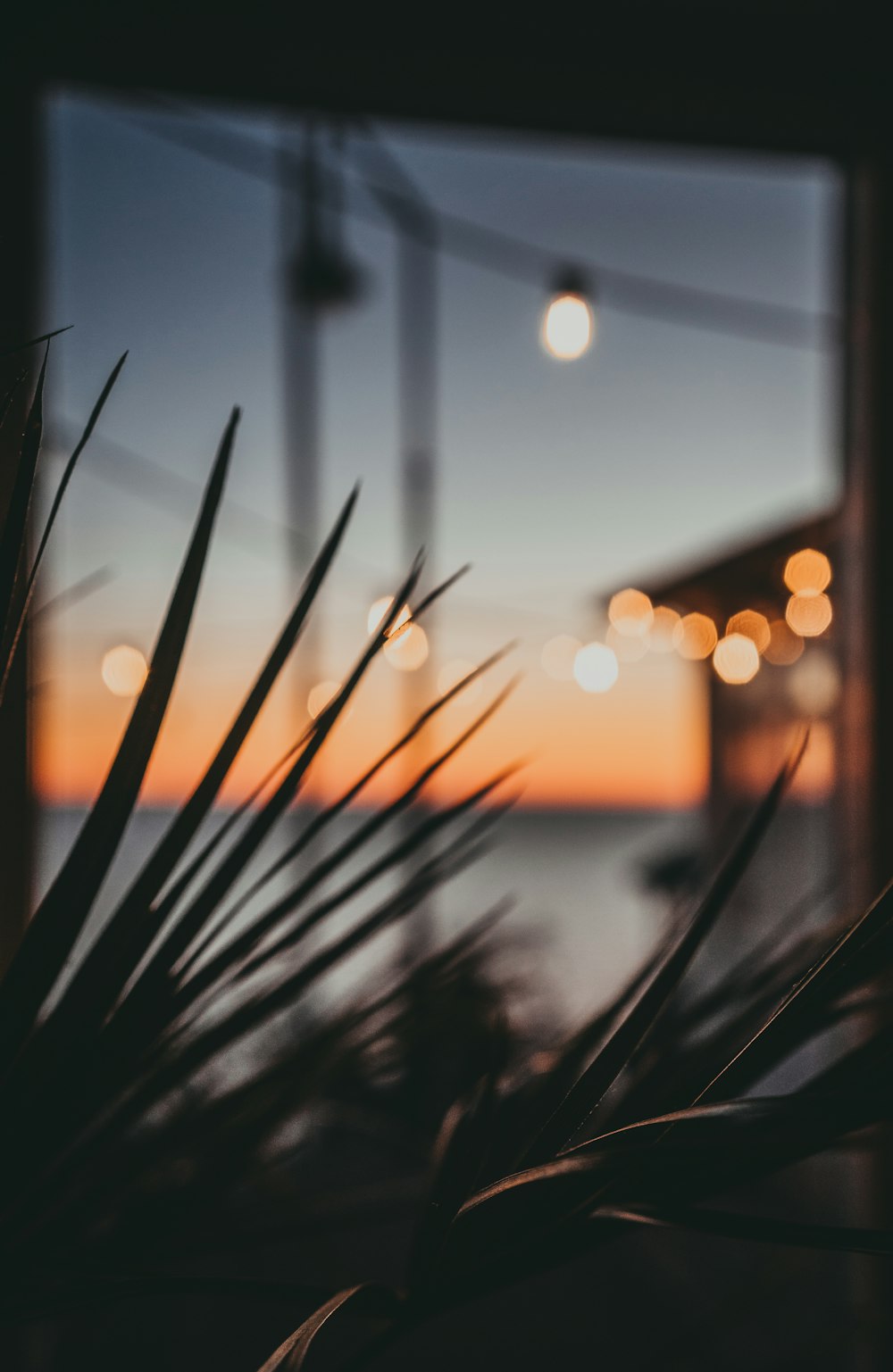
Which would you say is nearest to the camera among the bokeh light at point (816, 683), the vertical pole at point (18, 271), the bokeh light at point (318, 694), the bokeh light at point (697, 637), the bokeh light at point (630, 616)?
the vertical pole at point (18, 271)

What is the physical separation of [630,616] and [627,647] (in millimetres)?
105

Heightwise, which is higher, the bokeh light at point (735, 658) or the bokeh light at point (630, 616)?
the bokeh light at point (630, 616)

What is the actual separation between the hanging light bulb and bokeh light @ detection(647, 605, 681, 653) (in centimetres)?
131

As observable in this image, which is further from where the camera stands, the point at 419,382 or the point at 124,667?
the point at 419,382

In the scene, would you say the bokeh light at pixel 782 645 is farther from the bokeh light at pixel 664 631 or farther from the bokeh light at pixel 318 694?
the bokeh light at pixel 318 694

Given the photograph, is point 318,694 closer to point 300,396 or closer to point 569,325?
point 300,396

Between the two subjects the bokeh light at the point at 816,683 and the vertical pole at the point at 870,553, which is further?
the bokeh light at the point at 816,683

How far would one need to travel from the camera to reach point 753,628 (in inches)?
125

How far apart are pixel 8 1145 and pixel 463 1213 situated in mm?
209

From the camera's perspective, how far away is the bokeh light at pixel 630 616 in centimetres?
293

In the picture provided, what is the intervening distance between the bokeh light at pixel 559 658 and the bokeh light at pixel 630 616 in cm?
32

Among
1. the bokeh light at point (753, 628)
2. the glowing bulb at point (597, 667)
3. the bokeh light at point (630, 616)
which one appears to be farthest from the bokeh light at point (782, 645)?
the glowing bulb at point (597, 667)

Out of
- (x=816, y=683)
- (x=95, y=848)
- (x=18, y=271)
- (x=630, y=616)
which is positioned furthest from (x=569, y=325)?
(x=95, y=848)

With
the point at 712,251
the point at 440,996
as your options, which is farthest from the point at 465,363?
the point at 440,996
